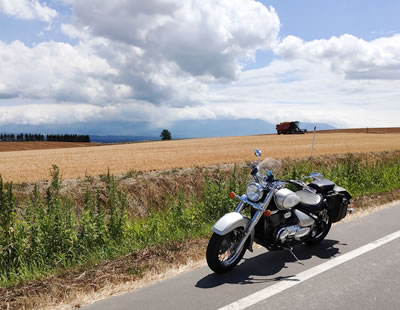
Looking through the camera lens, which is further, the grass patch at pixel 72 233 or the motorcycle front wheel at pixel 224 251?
the grass patch at pixel 72 233

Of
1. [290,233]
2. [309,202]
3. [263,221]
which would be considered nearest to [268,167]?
[263,221]

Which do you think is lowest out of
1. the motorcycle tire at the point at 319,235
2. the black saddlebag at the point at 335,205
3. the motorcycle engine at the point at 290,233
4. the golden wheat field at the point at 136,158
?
the motorcycle tire at the point at 319,235

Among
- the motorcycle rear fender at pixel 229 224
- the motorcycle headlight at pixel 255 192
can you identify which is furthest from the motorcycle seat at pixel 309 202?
the motorcycle rear fender at pixel 229 224

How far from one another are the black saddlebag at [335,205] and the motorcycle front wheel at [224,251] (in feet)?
6.13

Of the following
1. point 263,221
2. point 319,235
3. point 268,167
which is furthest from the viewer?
point 319,235

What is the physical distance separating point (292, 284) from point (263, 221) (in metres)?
0.89

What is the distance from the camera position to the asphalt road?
348 cm

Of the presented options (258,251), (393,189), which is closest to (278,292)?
(258,251)

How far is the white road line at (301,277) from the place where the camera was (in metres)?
3.49

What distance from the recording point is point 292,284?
3936 millimetres

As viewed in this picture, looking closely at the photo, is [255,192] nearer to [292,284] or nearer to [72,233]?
[292,284]

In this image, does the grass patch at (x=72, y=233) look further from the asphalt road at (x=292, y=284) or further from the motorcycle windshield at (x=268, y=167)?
the motorcycle windshield at (x=268, y=167)

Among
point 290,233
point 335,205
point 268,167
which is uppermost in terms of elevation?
point 268,167

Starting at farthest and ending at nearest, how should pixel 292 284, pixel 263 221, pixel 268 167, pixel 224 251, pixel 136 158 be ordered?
pixel 136 158
pixel 268 167
pixel 263 221
pixel 224 251
pixel 292 284
